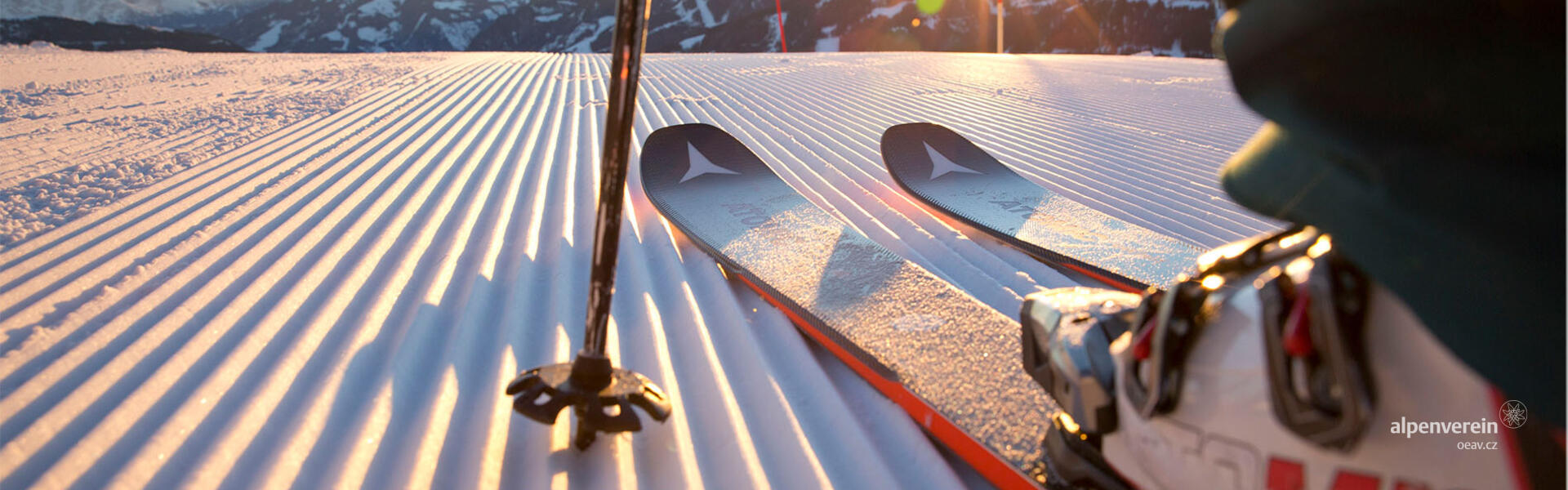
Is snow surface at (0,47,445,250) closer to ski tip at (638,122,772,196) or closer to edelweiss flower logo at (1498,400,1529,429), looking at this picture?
ski tip at (638,122,772,196)

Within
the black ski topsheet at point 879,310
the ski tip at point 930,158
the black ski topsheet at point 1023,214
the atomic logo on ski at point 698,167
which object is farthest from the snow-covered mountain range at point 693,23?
the black ski topsheet at point 879,310

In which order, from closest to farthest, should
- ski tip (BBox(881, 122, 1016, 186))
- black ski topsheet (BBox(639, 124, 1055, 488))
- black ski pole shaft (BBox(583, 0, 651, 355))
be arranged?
black ski pole shaft (BBox(583, 0, 651, 355)), black ski topsheet (BBox(639, 124, 1055, 488)), ski tip (BBox(881, 122, 1016, 186))

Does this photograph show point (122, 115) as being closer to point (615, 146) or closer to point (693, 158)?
point (693, 158)

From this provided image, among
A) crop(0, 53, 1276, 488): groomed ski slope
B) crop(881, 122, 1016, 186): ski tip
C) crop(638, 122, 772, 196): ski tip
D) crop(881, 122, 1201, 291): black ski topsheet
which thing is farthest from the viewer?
crop(881, 122, 1016, 186): ski tip

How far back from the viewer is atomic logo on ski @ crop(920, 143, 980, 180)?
3008mm

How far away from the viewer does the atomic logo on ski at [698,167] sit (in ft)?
9.34

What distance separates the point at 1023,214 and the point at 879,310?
3.65 ft

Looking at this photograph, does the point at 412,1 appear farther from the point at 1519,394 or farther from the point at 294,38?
the point at 1519,394

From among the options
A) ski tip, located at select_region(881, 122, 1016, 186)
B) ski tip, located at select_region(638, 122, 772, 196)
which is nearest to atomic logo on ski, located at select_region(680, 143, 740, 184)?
ski tip, located at select_region(638, 122, 772, 196)

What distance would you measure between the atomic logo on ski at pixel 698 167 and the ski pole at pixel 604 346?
1642 millimetres

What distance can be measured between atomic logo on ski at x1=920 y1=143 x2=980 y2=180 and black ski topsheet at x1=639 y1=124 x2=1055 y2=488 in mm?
678

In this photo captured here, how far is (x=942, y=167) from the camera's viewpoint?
3045 mm

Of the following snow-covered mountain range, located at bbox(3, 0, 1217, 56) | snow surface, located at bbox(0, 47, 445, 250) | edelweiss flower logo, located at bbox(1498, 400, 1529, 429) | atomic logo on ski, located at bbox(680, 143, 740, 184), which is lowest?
snow-covered mountain range, located at bbox(3, 0, 1217, 56)

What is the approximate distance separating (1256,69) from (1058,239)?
160 cm
